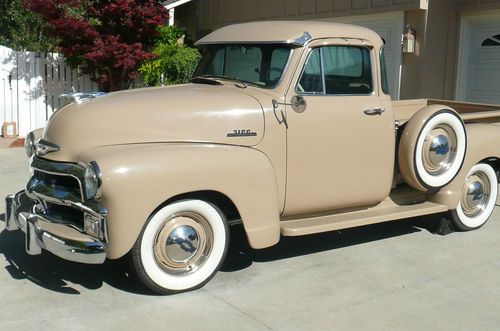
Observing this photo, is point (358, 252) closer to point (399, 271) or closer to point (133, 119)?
point (399, 271)

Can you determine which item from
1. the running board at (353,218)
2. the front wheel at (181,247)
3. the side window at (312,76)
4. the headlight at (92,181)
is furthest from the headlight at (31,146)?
the side window at (312,76)

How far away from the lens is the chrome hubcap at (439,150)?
218 inches

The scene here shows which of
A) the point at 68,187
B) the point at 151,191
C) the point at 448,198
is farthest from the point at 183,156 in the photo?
the point at 448,198

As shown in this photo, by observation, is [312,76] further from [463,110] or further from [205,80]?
Result: [463,110]

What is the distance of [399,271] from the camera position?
16.6 feet

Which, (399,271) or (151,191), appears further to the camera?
(399,271)

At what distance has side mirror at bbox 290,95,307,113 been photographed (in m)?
4.89

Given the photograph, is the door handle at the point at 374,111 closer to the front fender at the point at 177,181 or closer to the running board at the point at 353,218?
the running board at the point at 353,218

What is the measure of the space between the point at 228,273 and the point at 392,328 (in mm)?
1479

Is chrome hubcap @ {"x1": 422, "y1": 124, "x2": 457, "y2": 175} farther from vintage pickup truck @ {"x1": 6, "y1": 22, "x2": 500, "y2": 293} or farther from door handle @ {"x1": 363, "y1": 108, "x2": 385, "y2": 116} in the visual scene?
door handle @ {"x1": 363, "y1": 108, "x2": 385, "y2": 116}

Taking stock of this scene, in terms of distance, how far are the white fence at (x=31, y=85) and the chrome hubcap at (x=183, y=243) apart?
9162 mm

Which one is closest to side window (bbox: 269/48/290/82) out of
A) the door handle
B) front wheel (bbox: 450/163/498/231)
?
the door handle

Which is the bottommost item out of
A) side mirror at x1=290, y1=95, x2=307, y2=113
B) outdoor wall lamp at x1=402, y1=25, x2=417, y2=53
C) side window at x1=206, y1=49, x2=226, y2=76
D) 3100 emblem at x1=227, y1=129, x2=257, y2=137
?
3100 emblem at x1=227, y1=129, x2=257, y2=137

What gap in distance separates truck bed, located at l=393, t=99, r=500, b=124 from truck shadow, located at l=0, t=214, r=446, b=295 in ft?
3.85
